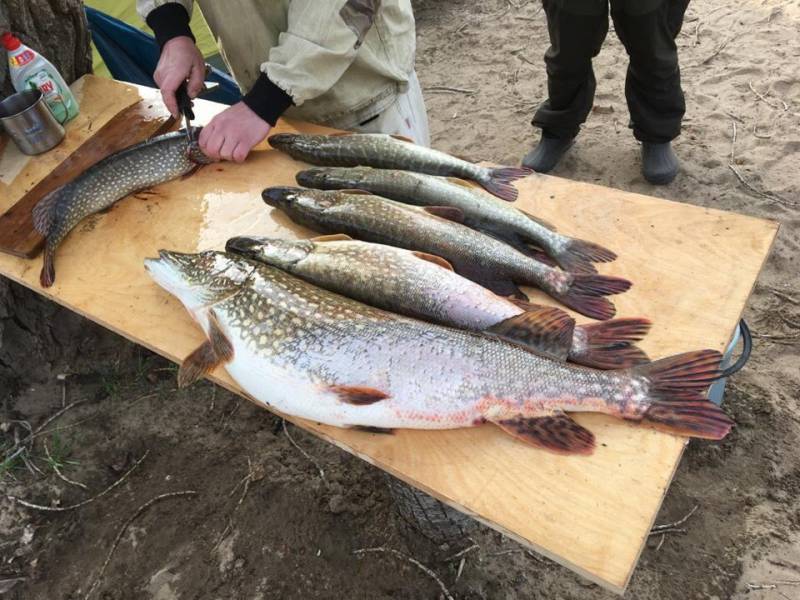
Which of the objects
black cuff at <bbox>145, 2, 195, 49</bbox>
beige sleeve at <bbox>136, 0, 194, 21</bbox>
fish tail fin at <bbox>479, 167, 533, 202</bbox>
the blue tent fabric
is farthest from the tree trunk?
fish tail fin at <bbox>479, 167, 533, 202</bbox>

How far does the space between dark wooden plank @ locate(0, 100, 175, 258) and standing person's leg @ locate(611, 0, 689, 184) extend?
2570mm

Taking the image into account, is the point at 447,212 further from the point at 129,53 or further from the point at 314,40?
the point at 129,53

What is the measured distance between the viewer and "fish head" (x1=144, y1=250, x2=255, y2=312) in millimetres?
1956

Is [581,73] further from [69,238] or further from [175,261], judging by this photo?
[69,238]

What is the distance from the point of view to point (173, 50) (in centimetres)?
273

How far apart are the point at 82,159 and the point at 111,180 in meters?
0.40

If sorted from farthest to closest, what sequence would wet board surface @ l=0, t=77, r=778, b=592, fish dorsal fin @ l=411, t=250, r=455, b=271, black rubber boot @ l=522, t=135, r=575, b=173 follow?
black rubber boot @ l=522, t=135, r=575, b=173 → fish dorsal fin @ l=411, t=250, r=455, b=271 → wet board surface @ l=0, t=77, r=778, b=592

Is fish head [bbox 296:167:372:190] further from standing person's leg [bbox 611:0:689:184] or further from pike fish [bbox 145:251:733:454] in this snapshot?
standing person's leg [bbox 611:0:689:184]

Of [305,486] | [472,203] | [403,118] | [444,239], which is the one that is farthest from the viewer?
[403,118]

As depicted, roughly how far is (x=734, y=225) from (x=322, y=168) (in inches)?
63.4

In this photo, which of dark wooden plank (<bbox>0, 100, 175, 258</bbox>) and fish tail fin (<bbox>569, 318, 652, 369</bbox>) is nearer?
fish tail fin (<bbox>569, 318, 652, 369</bbox>)

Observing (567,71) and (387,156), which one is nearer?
(387,156)

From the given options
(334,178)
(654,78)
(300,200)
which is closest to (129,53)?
(334,178)

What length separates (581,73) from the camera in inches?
146
